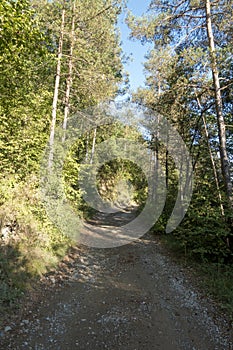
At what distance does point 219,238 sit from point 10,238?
20.0 feet

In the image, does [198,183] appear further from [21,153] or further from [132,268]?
[21,153]

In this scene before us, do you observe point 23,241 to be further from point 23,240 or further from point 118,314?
point 118,314

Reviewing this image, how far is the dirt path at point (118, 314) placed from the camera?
3.67 m

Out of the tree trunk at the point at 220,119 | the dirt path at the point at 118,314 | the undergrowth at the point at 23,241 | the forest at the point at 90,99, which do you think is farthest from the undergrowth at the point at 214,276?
the undergrowth at the point at 23,241

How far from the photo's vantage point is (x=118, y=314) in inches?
176

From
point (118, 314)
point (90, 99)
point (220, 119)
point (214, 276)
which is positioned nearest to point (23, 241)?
point (118, 314)

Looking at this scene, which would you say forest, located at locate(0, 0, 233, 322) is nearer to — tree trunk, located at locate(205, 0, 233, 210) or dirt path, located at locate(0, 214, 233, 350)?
tree trunk, located at locate(205, 0, 233, 210)

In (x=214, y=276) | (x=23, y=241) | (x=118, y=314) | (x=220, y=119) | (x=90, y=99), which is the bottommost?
(x=118, y=314)

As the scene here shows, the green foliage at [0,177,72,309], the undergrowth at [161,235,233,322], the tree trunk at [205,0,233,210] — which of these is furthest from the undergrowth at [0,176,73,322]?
the tree trunk at [205,0,233,210]

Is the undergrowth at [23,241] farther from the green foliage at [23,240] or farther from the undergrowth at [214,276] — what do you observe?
the undergrowth at [214,276]

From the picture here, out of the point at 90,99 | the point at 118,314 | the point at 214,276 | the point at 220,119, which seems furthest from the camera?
the point at 90,99

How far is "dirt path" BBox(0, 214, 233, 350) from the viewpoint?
3.67 meters

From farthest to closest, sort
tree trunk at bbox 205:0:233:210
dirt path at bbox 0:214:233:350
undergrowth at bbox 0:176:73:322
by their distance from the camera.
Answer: tree trunk at bbox 205:0:233:210
undergrowth at bbox 0:176:73:322
dirt path at bbox 0:214:233:350


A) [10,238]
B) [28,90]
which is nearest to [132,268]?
[10,238]
